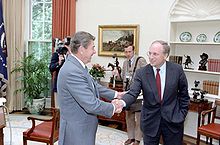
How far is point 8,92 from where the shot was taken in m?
6.14

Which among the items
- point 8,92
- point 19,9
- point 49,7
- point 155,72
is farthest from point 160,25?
point 8,92

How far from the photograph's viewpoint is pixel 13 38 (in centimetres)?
611

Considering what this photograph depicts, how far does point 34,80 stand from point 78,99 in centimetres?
390

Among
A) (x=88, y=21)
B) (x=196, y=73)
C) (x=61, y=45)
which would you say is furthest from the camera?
(x=88, y=21)

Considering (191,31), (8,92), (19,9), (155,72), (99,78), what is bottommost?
(8,92)

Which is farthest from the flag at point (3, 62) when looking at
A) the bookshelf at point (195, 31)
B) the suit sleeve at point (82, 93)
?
the suit sleeve at point (82, 93)

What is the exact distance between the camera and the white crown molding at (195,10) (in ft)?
14.5

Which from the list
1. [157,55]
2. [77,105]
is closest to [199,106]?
[157,55]

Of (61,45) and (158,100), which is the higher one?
(61,45)

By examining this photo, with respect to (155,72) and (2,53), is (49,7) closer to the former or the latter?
(2,53)

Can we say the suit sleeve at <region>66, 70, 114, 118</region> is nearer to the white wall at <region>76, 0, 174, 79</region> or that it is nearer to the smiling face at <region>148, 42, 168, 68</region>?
the smiling face at <region>148, 42, 168, 68</region>

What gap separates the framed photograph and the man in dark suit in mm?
2541

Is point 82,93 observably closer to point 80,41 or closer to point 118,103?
point 80,41

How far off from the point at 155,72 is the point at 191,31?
2.27 meters
